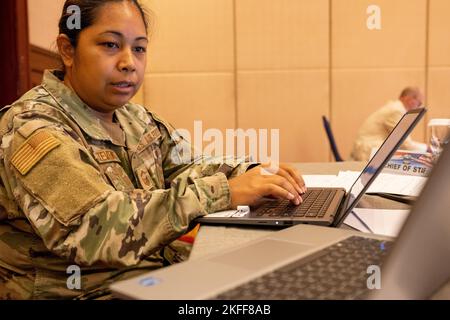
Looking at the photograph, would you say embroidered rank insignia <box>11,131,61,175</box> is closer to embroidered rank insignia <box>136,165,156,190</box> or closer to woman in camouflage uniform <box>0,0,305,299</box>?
woman in camouflage uniform <box>0,0,305,299</box>

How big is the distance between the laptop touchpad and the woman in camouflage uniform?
0.20 metres

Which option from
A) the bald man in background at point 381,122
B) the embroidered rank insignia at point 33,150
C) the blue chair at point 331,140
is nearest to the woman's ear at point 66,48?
the embroidered rank insignia at point 33,150

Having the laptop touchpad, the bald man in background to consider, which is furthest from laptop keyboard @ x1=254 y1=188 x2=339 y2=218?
the bald man in background

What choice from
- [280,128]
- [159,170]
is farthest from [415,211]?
[280,128]

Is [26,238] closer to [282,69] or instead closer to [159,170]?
[159,170]

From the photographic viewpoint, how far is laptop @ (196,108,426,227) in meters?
0.68

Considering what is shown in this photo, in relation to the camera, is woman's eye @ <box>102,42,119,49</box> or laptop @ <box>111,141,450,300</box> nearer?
laptop @ <box>111,141,450,300</box>

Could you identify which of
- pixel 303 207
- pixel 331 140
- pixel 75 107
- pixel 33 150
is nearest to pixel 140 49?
pixel 75 107

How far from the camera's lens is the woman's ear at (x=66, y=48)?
101 cm

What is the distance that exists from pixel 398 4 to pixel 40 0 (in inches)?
109

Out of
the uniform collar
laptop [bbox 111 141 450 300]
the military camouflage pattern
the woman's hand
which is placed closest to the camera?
laptop [bbox 111 141 450 300]

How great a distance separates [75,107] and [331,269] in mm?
677

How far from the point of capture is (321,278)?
426 mm

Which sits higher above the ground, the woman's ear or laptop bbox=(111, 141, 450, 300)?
the woman's ear
